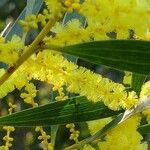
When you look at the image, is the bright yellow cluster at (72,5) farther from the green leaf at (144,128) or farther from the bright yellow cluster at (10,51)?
the green leaf at (144,128)

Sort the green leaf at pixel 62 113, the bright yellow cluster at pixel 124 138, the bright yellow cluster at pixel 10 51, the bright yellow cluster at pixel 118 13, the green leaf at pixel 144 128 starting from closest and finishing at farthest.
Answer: the bright yellow cluster at pixel 118 13 < the bright yellow cluster at pixel 10 51 < the bright yellow cluster at pixel 124 138 < the green leaf at pixel 62 113 < the green leaf at pixel 144 128

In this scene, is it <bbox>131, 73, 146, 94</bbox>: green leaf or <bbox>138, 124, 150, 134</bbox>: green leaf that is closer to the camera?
<bbox>131, 73, 146, 94</bbox>: green leaf

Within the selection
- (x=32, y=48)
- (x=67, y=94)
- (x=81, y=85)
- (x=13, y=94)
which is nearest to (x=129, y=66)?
(x=81, y=85)

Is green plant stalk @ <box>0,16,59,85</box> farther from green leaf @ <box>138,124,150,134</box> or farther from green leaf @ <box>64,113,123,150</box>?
green leaf @ <box>138,124,150,134</box>

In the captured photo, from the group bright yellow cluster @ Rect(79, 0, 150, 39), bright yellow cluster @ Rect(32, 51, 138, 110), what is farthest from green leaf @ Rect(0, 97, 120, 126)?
bright yellow cluster @ Rect(79, 0, 150, 39)

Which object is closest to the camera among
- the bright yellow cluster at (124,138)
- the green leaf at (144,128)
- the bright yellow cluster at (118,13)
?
the bright yellow cluster at (118,13)

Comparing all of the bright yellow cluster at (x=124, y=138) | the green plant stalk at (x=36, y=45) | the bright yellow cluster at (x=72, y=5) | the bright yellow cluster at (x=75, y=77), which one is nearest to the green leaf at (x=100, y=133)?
the bright yellow cluster at (x=124, y=138)

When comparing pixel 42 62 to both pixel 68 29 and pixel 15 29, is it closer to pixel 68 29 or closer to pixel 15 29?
pixel 68 29

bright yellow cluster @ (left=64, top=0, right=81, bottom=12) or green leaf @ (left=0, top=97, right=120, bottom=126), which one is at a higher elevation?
bright yellow cluster @ (left=64, top=0, right=81, bottom=12)
